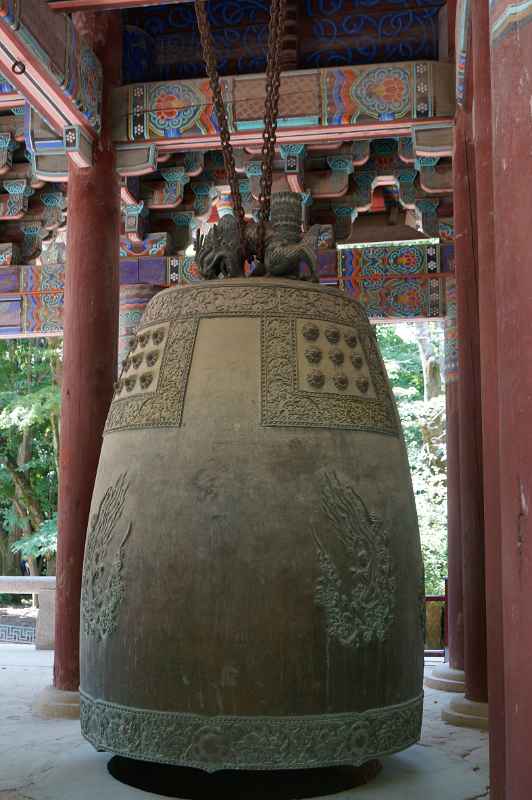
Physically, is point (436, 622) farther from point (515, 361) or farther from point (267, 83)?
point (515, 361)

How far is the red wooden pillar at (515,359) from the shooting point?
2162mm

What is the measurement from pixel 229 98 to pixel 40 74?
4.64 feet

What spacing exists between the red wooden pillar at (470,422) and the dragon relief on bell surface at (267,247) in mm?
2054

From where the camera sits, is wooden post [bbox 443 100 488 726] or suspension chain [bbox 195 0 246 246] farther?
wooden post [bbox 443 100 488 726]

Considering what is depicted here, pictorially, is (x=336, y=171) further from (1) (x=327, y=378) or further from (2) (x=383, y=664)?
(2) (x=383, y=664)

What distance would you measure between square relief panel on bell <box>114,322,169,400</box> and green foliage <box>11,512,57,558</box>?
14.0 m

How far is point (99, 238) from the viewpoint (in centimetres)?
625

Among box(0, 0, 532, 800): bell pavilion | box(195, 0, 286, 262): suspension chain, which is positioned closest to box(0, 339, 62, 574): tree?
box(0, 0, 532, 800): bell pavilion

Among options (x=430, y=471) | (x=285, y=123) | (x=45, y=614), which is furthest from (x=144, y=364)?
(x=430, y=471)

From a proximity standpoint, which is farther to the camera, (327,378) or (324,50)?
(324,50)

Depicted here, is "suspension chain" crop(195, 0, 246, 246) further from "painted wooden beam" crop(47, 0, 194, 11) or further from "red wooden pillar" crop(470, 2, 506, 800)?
"painted wooden beam" crop(47, 0, 194, 11)

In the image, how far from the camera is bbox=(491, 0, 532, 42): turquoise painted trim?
2346 mm

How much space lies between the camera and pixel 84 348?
615cm

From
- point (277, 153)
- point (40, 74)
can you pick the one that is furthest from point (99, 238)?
point (277, 153)
